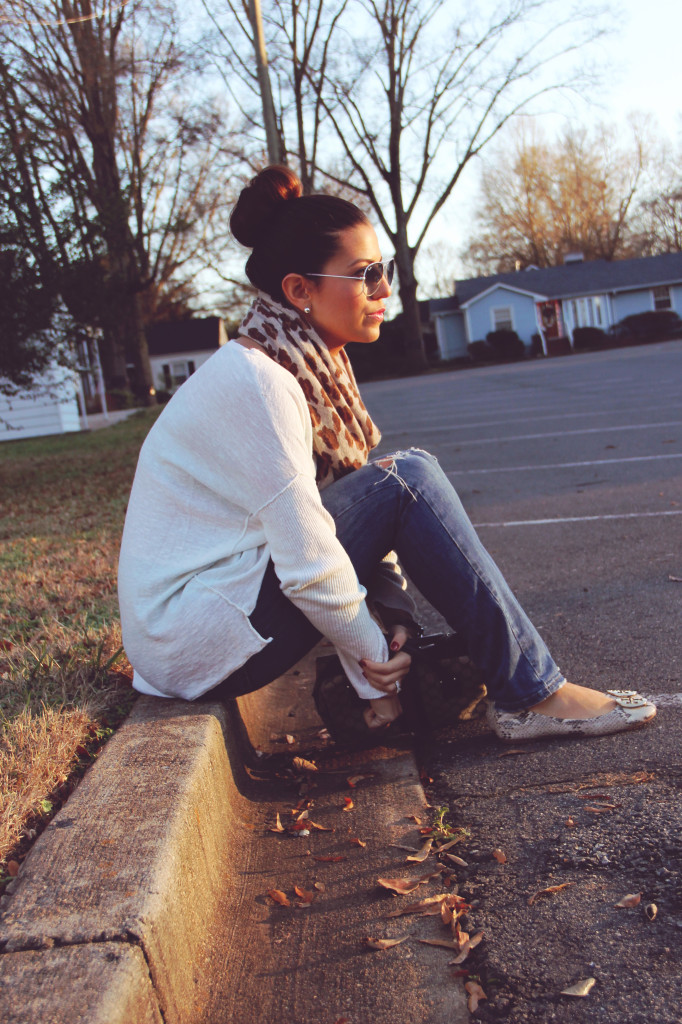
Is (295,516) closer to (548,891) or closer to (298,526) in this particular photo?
(298,526)

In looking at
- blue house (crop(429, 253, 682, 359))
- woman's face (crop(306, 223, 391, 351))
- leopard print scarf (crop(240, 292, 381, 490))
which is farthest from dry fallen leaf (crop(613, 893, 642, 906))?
blue house (crop(429, 253, 682, 359))

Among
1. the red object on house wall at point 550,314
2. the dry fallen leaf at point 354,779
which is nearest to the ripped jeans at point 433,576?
the dry fallen leaf at point 354,779

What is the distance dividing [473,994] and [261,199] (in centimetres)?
203

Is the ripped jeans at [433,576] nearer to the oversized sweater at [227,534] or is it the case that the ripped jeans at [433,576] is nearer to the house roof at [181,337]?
the oversized sweater at [227,534]

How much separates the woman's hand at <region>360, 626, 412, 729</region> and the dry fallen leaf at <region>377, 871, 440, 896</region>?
56cm

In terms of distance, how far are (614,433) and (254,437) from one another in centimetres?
812

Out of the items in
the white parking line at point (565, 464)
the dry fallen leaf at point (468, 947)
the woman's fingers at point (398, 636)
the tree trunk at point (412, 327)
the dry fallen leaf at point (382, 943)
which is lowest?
the dry fallen leaf at point (468, 947)

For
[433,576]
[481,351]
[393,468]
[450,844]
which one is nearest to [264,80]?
[393,468]

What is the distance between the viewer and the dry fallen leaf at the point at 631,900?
5.80 feet

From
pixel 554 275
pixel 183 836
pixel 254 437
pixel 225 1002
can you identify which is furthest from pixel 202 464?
pixel 554 275

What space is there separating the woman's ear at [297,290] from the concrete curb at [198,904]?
1.16 m

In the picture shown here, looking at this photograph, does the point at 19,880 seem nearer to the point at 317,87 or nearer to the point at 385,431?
the point at 385,431

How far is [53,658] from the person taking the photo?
3076 millimetres

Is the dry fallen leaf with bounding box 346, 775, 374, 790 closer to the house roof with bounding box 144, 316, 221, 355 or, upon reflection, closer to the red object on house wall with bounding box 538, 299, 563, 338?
the red object on house wall with bounding box 538, 299, 563, 338
